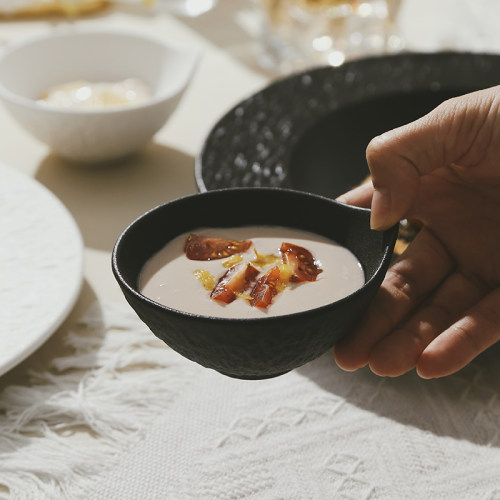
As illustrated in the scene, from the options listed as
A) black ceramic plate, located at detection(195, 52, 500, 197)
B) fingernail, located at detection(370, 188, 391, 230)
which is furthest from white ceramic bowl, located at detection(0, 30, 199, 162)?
fingernail, located at detection(370, 188, 391, 230)

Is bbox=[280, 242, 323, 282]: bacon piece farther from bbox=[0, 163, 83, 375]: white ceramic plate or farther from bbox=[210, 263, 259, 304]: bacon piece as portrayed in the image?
bbox=[0, 163, 83, 375]: white ceramic plate

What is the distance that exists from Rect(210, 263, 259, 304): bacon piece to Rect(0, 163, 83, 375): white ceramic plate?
0.90ft

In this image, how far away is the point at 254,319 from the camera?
1.82 feet

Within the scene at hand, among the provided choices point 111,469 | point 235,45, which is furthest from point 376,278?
point 235,45

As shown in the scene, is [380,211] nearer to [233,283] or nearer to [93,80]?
[233,283]

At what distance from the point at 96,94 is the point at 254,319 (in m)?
0.83

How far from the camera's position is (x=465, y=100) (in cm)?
75

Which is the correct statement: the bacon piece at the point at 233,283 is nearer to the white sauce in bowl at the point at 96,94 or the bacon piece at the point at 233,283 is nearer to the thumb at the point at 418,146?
the thumb at the point at 418,146

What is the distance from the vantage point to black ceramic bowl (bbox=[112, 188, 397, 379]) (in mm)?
570

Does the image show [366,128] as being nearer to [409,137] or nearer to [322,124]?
[322,124]

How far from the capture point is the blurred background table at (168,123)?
106 cm

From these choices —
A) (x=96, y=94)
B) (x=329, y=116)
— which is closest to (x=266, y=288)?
(x=329, y=116)

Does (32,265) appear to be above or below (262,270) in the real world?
below

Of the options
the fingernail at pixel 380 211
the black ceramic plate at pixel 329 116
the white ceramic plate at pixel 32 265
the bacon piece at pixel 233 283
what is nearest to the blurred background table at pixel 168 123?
the white ceramic plate at pixel 32 265
